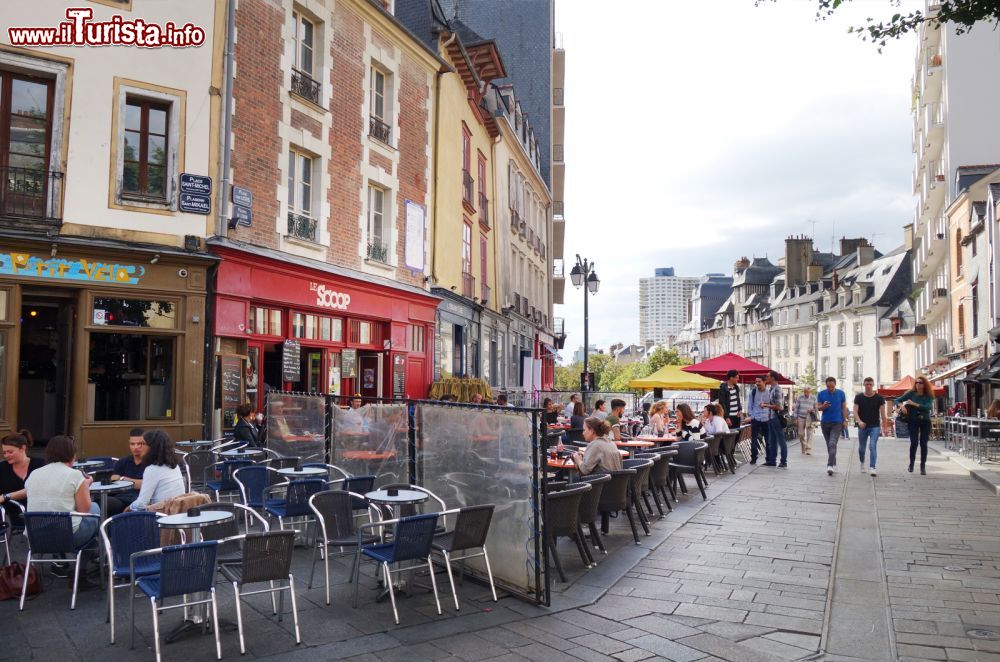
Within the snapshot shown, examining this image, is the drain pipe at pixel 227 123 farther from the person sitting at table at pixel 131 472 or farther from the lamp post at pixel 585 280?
the lamp post at pixel 585 280

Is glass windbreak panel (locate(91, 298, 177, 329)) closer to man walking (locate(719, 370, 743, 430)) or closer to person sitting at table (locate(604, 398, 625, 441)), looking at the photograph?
person sitting at table (locate(604, 398, 625, 441))

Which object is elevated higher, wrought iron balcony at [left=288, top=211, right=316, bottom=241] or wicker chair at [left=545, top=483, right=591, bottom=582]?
wrought iron balcony at [left=288, top=211, right=316, bottom=241]

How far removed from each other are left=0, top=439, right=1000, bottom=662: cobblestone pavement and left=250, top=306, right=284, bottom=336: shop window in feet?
26.3

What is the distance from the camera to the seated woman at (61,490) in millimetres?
6262

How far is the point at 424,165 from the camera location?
19.6 metres

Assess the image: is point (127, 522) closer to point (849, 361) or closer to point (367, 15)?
point (367, 15)

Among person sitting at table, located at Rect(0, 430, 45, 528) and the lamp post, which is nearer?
person sitting at table, located at Rect(0, 430, 45, 528)

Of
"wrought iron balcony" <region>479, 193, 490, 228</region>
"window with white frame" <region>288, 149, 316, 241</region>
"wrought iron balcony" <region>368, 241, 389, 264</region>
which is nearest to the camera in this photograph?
"window with white frame" <region>288, 149, 316, 241</region>

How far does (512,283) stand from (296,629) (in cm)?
2535

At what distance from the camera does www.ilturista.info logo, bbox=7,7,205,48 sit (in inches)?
459

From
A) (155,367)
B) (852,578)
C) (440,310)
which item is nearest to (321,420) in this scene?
(155,367)

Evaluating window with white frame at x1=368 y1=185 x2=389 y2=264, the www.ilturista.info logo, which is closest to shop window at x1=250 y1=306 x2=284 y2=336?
window with white frame at x1=368 y1=185 x2=389 y2=264

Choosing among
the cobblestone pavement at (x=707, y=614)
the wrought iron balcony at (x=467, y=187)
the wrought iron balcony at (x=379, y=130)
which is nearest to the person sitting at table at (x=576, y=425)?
the cobblestone pavement at (x=707, y=614)

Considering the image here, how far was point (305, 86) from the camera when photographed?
50.5ft
